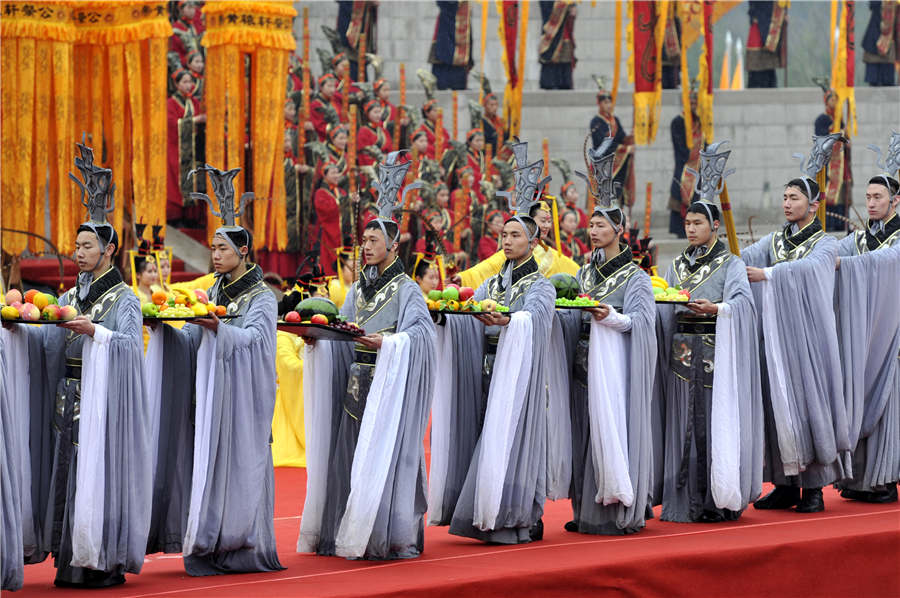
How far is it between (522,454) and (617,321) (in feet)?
2.68

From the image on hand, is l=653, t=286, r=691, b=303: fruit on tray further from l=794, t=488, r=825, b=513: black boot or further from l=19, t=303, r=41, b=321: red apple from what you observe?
l=19, t=303, r=41, b=321: red apple

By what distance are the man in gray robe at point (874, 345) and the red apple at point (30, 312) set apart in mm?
4519

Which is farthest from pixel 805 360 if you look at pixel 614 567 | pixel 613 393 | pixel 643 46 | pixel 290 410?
pixel 643 46

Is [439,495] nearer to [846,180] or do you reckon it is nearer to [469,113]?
[469,113]

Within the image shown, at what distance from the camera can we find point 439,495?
6.59 metres

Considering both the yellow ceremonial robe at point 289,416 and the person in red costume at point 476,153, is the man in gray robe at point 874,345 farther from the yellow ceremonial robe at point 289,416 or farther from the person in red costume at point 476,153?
the person in red costume at point 476,153

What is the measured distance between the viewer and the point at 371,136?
1464cm

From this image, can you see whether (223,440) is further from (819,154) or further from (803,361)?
(819,154)

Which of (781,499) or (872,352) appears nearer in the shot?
(781,499)

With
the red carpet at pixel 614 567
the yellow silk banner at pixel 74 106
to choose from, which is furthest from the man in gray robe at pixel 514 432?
the yellow silk banner at pixel 74 106

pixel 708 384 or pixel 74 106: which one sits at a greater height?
pixel 74 106

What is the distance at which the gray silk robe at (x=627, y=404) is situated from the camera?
264 inches

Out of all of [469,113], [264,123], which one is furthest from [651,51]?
[264,123]

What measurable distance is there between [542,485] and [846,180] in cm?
1275
